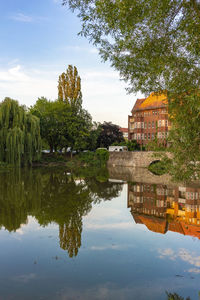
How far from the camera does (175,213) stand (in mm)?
14992

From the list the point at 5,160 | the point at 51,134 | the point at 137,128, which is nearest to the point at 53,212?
the point at 5,160

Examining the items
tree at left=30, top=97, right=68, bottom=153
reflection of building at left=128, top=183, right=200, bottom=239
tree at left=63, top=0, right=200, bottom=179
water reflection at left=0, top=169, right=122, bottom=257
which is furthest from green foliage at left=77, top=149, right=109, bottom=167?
tree at left=63, top=0, right=200, bottom=179

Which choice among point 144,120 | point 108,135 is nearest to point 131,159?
point 144,120

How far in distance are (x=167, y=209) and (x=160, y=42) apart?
31.3ft

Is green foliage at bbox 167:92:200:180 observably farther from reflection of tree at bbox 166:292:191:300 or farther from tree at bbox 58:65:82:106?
tree at bbox 58:65:82:106

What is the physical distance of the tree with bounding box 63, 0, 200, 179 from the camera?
8672mm

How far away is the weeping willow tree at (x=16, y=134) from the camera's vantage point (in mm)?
35969

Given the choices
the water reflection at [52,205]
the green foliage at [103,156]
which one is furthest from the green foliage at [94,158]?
the water reflection at [52,205]

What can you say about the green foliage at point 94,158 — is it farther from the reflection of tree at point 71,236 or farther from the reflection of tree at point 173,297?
the reflection of tree at point 173,297

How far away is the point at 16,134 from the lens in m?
35.9

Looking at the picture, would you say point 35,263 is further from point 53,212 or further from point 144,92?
point 144,92

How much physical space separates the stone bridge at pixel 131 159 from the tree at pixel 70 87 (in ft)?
41.1

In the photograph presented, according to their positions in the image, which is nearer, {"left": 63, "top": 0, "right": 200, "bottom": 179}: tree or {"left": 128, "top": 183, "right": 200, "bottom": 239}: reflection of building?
{"left": 63, "top": 0, "right": 200, "bottom": 179}: tree

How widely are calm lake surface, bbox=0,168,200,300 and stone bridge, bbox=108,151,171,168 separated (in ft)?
103
